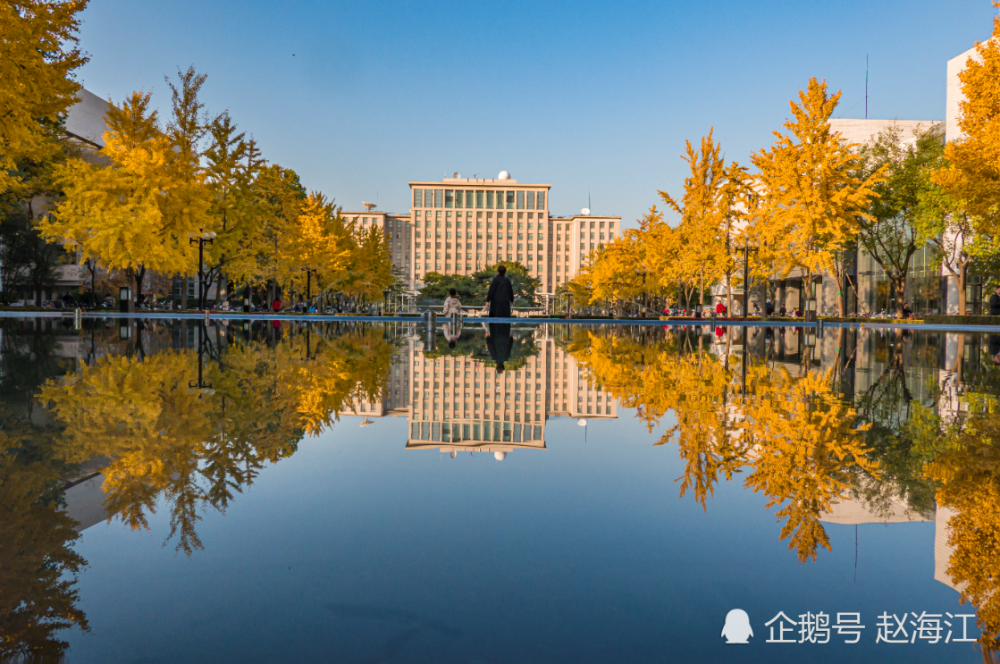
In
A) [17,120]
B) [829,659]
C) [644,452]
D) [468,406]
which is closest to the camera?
[829,659]

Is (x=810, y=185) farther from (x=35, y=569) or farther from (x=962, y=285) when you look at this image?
(x=35, y=569)

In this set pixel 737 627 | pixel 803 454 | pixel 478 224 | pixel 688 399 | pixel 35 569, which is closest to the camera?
pixel 737 627

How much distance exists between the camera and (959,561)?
2135 millimetres

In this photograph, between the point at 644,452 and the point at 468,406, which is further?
the point at 468,406

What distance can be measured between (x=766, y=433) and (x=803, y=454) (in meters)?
0.53

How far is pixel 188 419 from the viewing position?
171 inches

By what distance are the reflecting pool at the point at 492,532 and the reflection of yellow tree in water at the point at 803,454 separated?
0.8 inches

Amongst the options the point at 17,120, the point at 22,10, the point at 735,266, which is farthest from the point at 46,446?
the point at 735,266

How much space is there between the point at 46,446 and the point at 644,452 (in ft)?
10.5

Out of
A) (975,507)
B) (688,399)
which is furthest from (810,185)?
(975,507)

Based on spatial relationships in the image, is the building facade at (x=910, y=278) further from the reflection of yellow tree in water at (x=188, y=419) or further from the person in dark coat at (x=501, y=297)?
the reflection of yellow tree in water at (x=188, y=419)

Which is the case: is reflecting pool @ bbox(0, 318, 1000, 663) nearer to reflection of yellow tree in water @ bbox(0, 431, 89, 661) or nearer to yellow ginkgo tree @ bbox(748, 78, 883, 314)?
reflection of yellow tree in water @ bbox(0, 431, 89, 661)

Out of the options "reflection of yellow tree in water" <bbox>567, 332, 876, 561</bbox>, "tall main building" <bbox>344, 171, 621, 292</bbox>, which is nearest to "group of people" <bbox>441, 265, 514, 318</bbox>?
"reflection of yellow tree in water" <bbox>567, 332, 876, 561</bbox>

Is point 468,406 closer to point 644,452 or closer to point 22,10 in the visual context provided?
point 644,452
